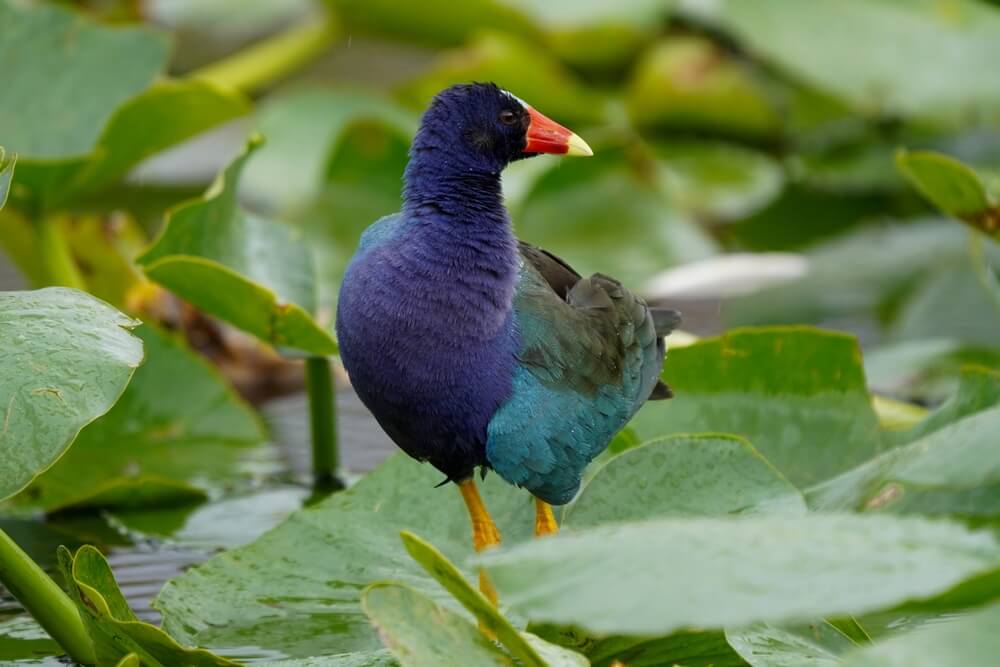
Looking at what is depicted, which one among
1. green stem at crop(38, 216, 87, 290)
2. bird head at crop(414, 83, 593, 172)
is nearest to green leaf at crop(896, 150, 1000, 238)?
bird head at crop(414, 83, 593, 172)

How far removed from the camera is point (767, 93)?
3576 millimetres

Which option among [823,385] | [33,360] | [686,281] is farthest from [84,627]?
[686,281]

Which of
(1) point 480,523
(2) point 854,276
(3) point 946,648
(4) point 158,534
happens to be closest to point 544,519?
(1) point 480,523

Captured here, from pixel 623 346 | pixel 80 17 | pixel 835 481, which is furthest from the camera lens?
pixel 80 17

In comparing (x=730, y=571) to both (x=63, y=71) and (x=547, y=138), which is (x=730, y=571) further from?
(x=63, y=71)

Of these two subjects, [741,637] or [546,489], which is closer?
[741,637]

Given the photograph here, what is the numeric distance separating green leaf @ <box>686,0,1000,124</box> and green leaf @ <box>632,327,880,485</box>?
1356mm

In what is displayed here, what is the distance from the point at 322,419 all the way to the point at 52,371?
806mm


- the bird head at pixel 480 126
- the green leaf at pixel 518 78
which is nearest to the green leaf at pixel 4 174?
the bird head at pixel 480 126

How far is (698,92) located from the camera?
350 centimetres

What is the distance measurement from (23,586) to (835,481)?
0.67 meters

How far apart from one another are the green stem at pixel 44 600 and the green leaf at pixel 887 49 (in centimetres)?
206

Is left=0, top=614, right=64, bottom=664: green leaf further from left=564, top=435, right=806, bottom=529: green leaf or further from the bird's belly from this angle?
left=564, top=435, right=806, bottom=529: green leaf

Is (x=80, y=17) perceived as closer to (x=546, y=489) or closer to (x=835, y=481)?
(x=546, y=489)
